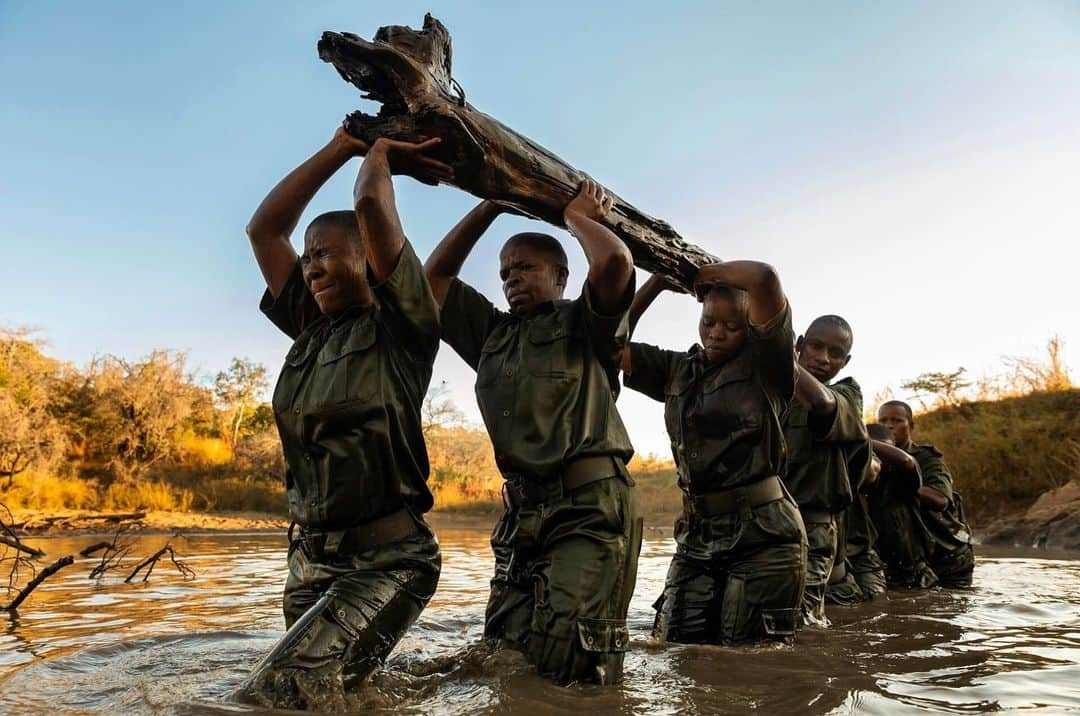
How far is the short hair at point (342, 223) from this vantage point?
11.5 ft

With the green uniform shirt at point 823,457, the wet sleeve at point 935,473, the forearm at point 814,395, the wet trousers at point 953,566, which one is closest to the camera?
the forearm at point 814,395

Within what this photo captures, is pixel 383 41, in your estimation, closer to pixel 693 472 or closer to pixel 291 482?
pixel 291 482

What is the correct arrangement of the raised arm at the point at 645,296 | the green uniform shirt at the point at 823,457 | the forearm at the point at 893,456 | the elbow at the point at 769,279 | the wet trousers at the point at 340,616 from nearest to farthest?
the wet trousers at the point at 340,616 → the elbow at the point at 769,279 → the raised arm at the point at 645,296 → the green uniform shirt at the point at 823,457 → the forearm at the point at 893,456

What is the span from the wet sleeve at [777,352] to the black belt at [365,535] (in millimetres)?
2184

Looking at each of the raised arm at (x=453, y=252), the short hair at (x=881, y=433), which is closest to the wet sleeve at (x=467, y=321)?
the raised arm at (x=453, y=252)

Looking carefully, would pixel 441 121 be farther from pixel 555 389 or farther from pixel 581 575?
pixel 581 575

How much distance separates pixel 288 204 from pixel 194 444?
951 inches

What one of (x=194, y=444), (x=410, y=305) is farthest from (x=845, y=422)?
(x=194, y=444)

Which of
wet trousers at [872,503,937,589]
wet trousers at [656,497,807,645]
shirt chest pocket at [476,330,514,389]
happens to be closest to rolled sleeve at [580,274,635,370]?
shirt chest pocket at [476,330,514,389]

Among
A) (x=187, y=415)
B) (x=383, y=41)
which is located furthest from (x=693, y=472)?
(x=187, y=415)

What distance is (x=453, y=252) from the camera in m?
4.40

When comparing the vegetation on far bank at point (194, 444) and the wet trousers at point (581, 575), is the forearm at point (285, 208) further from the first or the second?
the vegetation on far bank at point (194, 444)

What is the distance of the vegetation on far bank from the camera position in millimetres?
18188

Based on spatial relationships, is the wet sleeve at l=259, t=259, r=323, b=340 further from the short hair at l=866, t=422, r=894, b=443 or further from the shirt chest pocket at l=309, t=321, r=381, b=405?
the short hair at l=866, t=422, r=894, b=443
